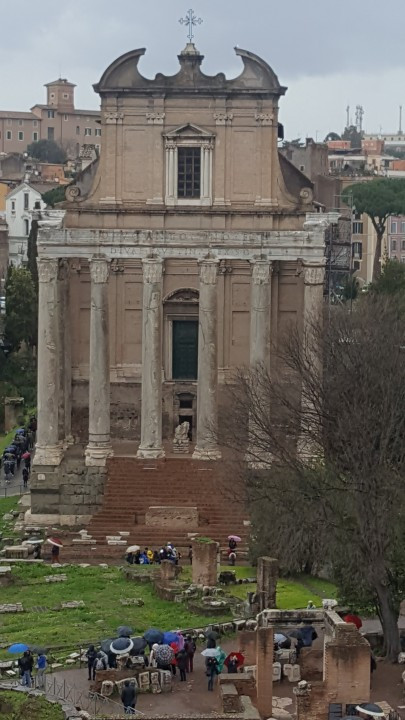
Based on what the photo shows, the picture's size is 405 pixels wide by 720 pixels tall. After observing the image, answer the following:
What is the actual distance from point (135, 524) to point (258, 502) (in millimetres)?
8524

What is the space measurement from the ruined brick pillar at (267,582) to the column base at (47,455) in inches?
547

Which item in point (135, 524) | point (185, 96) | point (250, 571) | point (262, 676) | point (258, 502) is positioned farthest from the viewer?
point (185, 96)

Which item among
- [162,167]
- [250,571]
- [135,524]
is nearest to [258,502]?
[250,571]

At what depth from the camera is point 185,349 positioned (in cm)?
6228

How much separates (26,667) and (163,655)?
3.03 meters

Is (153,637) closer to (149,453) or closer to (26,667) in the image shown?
(26,667)

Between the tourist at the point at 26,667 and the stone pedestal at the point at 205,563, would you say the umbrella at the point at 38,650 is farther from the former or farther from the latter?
the stone pedestal at the point at 205,563

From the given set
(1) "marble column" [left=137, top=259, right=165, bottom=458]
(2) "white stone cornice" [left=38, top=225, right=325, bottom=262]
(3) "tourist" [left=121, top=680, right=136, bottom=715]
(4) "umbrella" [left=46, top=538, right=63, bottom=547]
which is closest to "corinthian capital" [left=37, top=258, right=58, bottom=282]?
(2) "white stone cornice" [left=38, top=225, right=325, bottom=262]

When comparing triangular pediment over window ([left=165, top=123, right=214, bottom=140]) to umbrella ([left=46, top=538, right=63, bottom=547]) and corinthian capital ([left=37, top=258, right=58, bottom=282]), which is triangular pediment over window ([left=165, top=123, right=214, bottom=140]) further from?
umbrella ([left=46, top=538, right=63, bottom=547])

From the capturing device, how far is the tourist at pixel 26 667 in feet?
124

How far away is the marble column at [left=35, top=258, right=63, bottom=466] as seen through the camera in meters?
57.3

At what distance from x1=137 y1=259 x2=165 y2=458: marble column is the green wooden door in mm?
4515

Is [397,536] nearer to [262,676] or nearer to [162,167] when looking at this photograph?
[262,676]

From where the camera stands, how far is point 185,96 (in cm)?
5962
